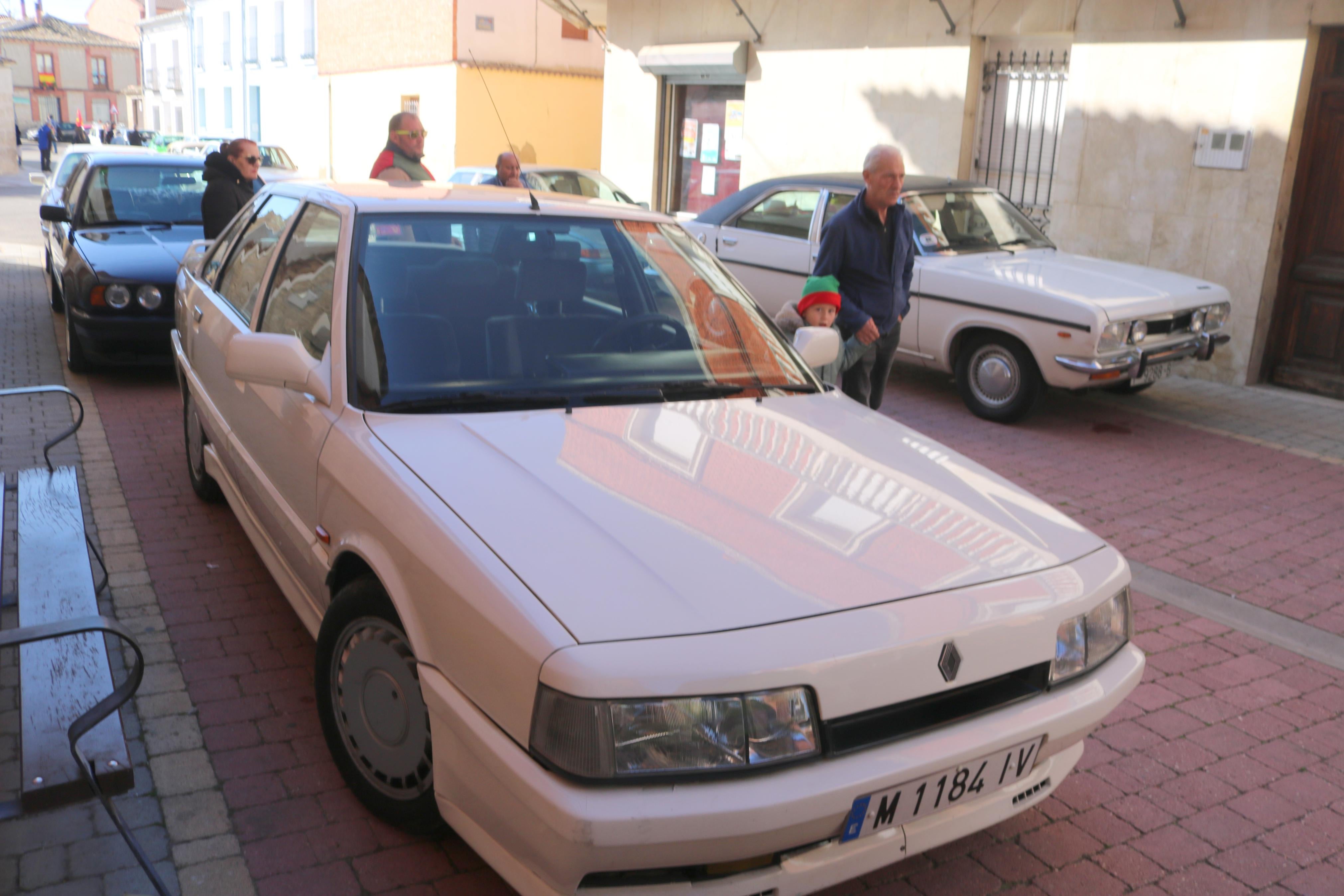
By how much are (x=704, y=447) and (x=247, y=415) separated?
1881 millimetres

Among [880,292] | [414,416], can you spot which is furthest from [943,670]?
[880,292]

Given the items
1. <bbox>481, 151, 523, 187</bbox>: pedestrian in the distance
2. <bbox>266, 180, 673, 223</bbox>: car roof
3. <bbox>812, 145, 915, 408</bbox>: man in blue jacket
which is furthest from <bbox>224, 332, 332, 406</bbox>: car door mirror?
<bbox>481, 151, 523, 187</bbox>: pedestrian in the distance

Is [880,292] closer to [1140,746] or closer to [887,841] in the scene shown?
[1140,746]

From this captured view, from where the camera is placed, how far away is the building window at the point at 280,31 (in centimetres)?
3734

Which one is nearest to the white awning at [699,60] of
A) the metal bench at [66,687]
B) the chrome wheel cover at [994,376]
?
the chrome wheel cover at [994,376]

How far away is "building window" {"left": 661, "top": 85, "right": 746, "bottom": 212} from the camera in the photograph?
1549 cm

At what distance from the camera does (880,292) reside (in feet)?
19.3

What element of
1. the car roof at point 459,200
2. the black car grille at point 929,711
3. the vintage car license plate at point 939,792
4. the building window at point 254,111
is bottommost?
the vintage car license plate at point 939,792

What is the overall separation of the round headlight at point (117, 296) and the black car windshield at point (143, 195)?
149 cm

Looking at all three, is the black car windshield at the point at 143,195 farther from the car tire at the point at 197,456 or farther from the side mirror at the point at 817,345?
the side mirror at the point at 817,345

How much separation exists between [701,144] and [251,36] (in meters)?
30.7

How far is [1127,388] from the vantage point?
8656 mm

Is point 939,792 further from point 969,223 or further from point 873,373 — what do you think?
point 969,223

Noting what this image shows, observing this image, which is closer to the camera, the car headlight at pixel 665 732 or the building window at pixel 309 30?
the car headlight at pixel 665 732
